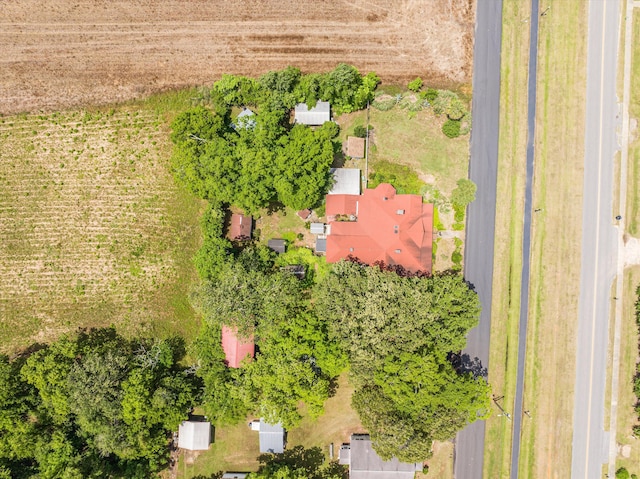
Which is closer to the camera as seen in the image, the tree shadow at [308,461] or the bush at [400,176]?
the tree shadow at [308,461]

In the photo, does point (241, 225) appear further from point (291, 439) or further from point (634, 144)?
point (634, 144)

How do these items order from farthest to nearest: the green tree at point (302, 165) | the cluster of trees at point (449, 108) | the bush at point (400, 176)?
the bush at point (400, 176)
the cluster of trees at point (449, 108)
the green tree at point (302, 165)

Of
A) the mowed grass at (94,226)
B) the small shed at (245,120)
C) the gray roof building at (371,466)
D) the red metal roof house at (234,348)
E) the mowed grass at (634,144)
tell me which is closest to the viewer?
the red metal roof house at (234,348)

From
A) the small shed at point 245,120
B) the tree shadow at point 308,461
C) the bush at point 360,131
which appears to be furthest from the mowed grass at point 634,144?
the tree shadow at point 308,461

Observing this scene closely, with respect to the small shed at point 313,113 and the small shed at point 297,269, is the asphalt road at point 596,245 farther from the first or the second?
the small shed at point 297,269

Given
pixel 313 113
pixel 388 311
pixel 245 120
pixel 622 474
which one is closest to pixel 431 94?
pixel 313 113
